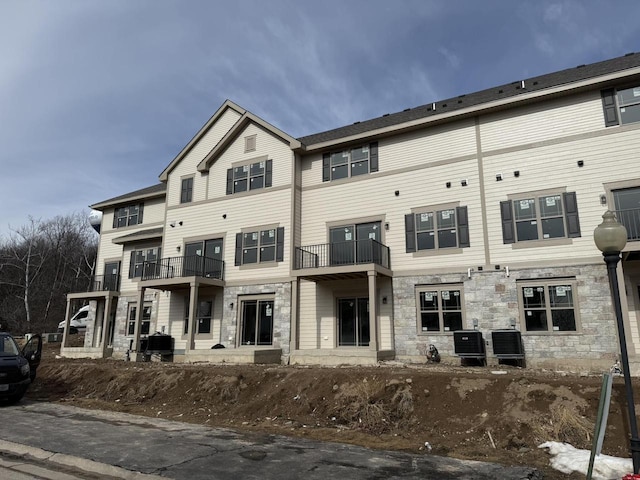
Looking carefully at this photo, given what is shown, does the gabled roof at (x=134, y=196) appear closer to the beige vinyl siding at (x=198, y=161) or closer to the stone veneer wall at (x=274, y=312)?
the beige vinyl siding at (x=198, y=161)

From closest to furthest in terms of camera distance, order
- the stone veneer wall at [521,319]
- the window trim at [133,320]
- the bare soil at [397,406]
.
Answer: the bare soil at [397,406]
the stone veneer wall at [521,319]
the window trim at [133,320]

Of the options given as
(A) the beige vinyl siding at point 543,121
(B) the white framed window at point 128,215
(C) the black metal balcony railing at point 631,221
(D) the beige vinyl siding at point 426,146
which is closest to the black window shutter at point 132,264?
(B) the white framed window at point 128,215

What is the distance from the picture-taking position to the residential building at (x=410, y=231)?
14148 millimetres

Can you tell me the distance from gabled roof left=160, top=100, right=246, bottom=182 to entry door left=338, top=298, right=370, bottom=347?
1071cm

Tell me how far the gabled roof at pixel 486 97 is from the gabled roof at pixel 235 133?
213cm

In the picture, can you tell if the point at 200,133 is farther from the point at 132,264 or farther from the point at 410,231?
the point at 410,231

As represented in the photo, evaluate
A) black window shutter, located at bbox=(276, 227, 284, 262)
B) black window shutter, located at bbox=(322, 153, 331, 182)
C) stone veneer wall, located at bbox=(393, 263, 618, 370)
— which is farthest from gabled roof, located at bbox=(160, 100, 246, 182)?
stone veneer wall, located at bbox=(393, 263, 618, 370)

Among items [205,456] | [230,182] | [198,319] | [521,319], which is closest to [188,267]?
[198,319]

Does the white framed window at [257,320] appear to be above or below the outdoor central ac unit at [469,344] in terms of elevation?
above

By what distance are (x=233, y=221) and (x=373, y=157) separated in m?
7.11

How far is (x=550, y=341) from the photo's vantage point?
13.9m

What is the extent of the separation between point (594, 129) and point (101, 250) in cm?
2612

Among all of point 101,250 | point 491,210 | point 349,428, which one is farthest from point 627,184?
point 101,250

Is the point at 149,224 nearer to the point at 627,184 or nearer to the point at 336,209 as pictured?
the point at 336,209
